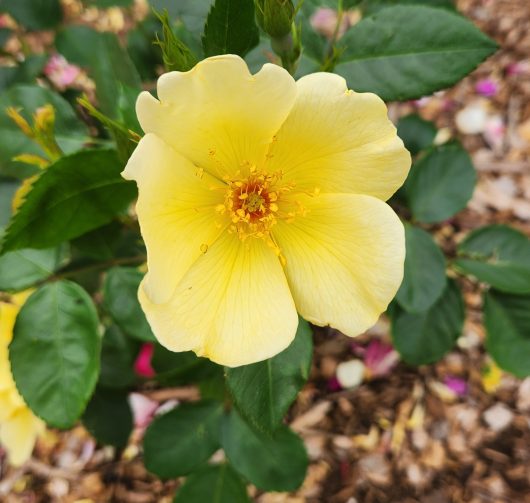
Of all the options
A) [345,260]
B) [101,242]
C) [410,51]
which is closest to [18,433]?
[101,242]

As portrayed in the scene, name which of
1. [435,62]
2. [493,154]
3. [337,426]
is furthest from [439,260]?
[493,154]

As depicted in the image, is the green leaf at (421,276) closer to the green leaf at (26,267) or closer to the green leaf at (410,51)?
the green leaf at (410,51)

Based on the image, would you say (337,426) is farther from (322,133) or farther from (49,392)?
(322,133)

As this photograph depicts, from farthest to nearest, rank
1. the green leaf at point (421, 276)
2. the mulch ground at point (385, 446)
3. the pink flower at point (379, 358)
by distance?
the pink flower at point (379, 358)
the mulch ground at point (385, 446)
the green leaf at point (421, 276)

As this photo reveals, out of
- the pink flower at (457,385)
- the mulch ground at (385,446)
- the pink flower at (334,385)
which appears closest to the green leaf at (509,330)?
the mulch ground at (385,446)

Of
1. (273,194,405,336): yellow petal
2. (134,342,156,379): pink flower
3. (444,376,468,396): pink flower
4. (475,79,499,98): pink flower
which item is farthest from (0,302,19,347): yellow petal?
(475,79,499,98): pink flower
